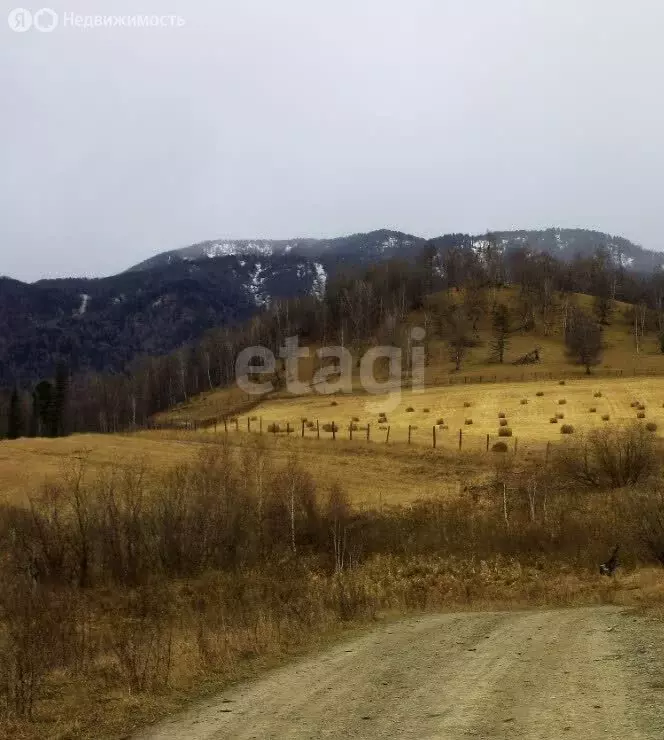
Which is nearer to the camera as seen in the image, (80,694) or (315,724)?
(315,724)

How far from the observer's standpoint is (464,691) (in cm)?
807

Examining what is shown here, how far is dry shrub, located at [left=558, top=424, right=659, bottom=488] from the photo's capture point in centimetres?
2747

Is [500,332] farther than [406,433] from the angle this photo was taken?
Yes

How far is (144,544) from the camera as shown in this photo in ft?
78.2

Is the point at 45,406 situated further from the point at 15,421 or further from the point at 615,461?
the point at 615,461

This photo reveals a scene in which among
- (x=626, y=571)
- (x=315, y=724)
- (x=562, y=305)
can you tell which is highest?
(x=562, y=305)

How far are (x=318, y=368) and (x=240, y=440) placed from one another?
56206mm

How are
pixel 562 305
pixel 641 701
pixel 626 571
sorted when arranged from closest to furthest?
pixel 641 701, pixel 626 571, pixel 562 305

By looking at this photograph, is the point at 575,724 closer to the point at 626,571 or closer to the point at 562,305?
the point at 626,571

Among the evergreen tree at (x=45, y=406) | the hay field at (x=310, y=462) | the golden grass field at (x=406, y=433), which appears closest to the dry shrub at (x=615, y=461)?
the hay field at (x=310, y=462)

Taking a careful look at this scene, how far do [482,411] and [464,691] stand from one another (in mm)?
46538

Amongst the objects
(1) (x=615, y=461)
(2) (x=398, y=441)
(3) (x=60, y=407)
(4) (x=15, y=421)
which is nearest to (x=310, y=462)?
(2) (x=398, y=441)

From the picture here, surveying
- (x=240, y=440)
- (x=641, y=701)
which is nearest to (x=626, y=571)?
(x=641, y=701)

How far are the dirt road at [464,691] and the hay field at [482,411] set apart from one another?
88.5 feet
